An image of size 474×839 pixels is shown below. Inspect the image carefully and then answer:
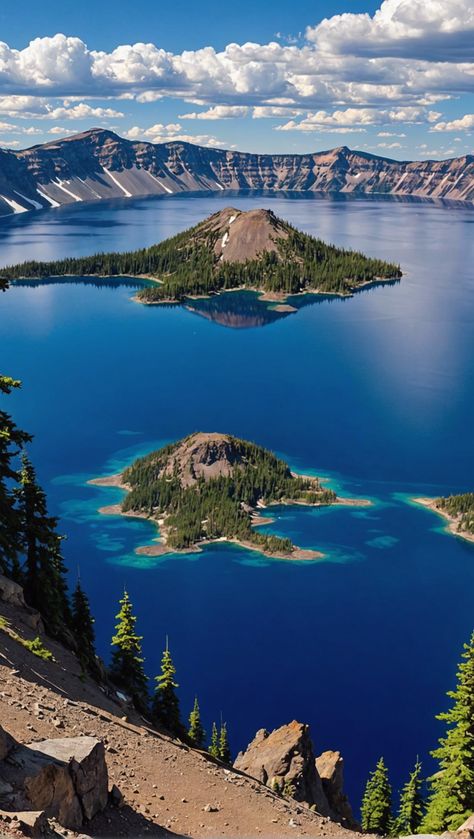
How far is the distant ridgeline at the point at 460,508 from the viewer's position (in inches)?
4626

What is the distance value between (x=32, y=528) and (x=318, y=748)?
39.6 meters

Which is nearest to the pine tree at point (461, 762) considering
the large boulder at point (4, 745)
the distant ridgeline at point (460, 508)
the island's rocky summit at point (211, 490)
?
the large boulder at point (4, 745)

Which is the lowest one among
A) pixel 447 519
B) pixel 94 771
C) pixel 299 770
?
pixel 447 519

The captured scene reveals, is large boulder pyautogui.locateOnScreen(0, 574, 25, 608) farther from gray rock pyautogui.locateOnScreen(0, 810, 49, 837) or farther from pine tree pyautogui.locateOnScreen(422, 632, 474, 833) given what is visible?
pine tree pyautogui.locateOnScreen(422, 632, 474, 833)

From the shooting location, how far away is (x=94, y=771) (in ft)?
82.9

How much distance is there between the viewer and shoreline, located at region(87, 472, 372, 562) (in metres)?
110

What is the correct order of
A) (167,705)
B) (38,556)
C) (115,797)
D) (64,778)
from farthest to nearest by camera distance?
(167,705)
(38,556)
(115,797)
(64,778)

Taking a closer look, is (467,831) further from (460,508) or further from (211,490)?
(460,508)

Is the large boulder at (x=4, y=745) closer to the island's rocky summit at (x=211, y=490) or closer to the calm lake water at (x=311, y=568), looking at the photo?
the calm lake water at (x=311, y=568)

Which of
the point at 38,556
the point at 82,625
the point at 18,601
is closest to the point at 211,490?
the point at 82,625

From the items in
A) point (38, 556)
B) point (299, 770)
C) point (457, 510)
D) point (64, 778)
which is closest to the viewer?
point (64, 778)

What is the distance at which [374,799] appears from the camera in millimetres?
50156

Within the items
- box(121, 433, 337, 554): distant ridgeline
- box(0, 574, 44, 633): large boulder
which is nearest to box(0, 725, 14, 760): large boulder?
box(0, 574, 44, 633): large boulder

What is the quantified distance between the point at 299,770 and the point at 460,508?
264 feet
